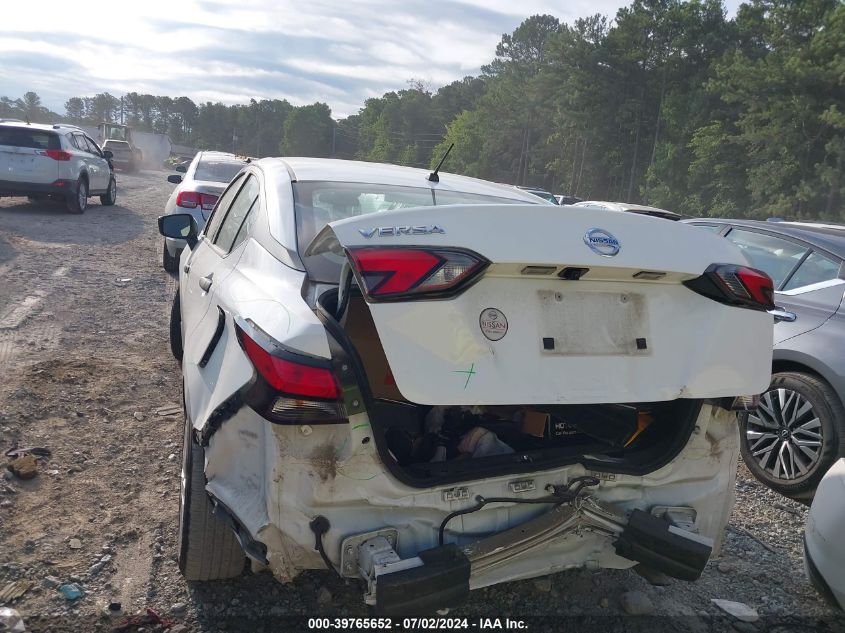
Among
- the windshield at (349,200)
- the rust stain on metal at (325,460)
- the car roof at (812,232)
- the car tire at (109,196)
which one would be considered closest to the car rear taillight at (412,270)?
the rust stain on metal at (325,460)

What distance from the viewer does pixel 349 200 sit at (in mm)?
3355

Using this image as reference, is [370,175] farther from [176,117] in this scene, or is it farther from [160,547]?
[176,117]

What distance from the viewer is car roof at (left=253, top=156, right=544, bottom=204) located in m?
3.55

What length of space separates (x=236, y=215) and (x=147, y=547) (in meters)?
1.75

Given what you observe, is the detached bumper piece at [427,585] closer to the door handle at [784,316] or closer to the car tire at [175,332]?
the door handle at [784,316]

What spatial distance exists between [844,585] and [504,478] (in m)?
1.55

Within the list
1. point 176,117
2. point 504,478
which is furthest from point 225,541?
point 176,117

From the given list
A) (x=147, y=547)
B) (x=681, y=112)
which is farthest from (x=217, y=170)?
(x=681, y=112)

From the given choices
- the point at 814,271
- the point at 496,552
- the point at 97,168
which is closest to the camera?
the point at 496,552

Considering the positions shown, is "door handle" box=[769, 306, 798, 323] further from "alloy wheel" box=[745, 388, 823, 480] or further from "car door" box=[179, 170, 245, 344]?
"car door" box=[179, 170, 245, 344]

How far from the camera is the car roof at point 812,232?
468 centimetres

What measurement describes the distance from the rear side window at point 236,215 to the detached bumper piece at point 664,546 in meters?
2.18

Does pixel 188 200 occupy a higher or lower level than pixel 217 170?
lower

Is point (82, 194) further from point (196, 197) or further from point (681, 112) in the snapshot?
point (681, 112)
